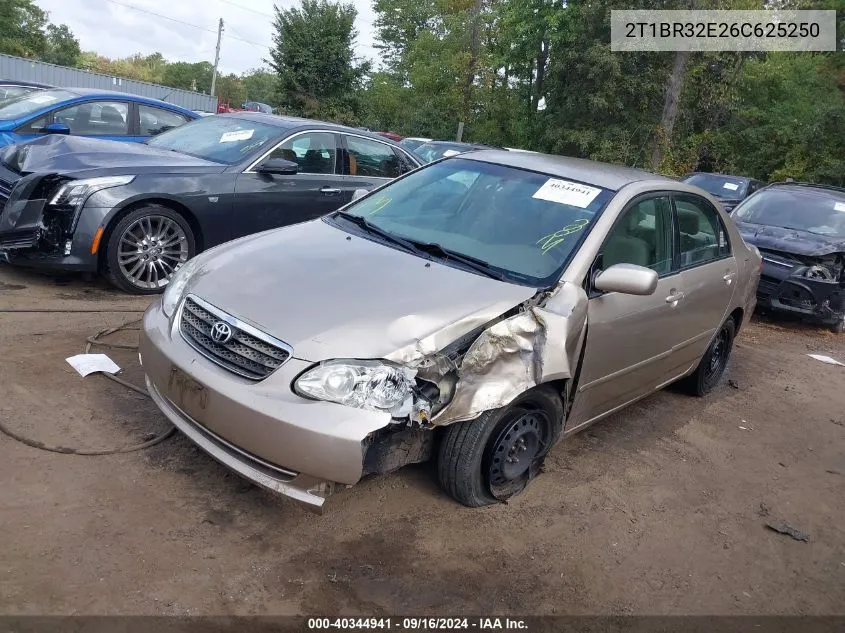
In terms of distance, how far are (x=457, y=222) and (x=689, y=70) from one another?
28.4 metres

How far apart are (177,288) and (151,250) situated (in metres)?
2.53

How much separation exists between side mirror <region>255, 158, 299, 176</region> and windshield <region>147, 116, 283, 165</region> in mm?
237

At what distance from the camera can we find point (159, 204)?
5.76 m

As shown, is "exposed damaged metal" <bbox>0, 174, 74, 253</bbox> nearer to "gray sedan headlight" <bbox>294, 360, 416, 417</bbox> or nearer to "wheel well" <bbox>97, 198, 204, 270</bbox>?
"wheel well" <bbox>97, 198, 204, 270</bbox>

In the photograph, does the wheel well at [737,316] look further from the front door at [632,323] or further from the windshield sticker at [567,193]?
the windshield sticker at [567,193]

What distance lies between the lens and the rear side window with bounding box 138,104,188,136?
8073 mm

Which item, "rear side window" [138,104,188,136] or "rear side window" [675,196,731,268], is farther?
"rear side window" [138,104,188,136]

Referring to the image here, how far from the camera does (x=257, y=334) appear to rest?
2.96 metres

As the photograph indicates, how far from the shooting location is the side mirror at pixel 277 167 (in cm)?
608

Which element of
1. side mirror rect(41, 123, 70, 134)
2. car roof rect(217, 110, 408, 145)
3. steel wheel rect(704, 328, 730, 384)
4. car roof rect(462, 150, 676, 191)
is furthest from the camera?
side mirror rect(41, 123, 70, 134)

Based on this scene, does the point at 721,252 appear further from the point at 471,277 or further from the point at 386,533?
the point at 386,533

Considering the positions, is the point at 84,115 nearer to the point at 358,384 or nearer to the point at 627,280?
the point at 358,384

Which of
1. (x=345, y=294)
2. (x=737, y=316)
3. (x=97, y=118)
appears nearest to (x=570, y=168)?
(x=345, y=294)

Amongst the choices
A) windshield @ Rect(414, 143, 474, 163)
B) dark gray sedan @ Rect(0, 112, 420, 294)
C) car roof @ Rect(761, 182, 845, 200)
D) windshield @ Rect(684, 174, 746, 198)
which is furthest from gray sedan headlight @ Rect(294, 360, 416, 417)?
windshield @ Rect(684, 174, 746, 198)
